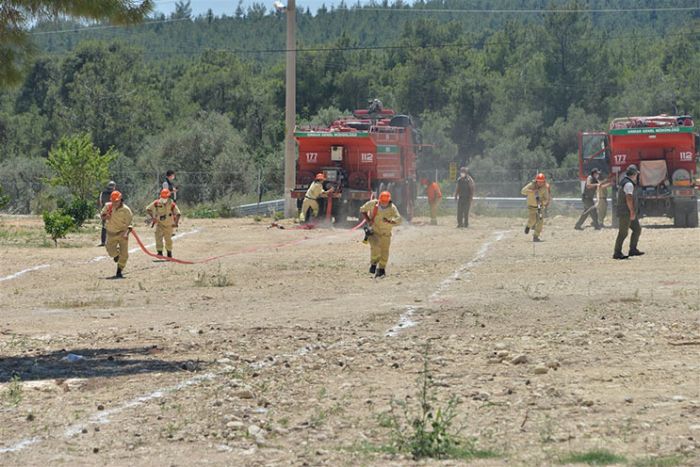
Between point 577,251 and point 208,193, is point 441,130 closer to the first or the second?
point 208,193

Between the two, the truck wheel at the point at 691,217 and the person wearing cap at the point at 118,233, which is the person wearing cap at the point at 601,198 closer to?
the truck wheel at the point at 691,217

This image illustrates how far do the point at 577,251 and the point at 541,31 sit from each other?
50.1 m

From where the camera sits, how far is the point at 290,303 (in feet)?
56.3

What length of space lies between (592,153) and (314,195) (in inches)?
299

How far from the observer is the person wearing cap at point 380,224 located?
66.0ft

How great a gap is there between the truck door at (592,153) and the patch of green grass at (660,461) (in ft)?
83.5

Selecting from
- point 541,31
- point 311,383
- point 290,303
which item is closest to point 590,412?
point 311,383

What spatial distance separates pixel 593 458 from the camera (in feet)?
26.2

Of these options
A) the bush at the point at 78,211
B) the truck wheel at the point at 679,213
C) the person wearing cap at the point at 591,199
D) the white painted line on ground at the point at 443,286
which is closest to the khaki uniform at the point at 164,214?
the white painted line on ground at the point at 443,286

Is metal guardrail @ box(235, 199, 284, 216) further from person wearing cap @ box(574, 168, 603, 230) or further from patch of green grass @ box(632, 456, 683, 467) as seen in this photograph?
patch of green grass @ box(632, 456, 683, 467)

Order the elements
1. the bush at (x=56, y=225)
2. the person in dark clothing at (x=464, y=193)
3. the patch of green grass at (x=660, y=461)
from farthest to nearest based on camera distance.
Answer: the person in dark clothing at (x=464, y=193), the bush at (x=56, y=225), the patch of green grass at (x=660, y=461)

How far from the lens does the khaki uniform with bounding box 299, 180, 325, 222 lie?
3256 centimetres

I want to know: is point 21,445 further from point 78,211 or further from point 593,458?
point 78,211

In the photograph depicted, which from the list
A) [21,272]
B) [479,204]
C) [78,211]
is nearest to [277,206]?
[479,204]
